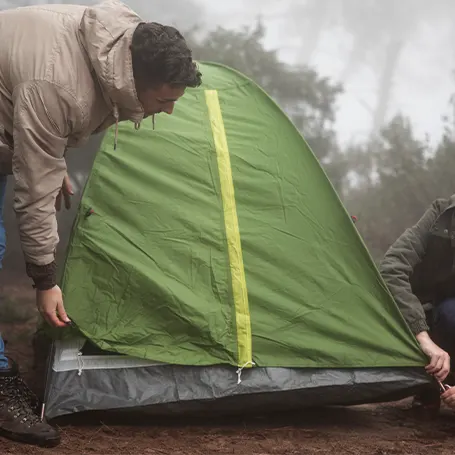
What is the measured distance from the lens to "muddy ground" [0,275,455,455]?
1.89 metres

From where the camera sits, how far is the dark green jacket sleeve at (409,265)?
2.26 m

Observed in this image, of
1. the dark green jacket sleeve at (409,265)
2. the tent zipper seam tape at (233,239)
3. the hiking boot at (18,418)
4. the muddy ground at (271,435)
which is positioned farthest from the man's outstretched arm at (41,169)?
the dark green jacket sleeve at (409,265)

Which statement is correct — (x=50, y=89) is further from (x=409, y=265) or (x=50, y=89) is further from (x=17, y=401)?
(x=409, y=265)

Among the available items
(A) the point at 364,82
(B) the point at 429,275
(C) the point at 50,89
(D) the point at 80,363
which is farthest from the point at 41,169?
(A) the point at 364,82

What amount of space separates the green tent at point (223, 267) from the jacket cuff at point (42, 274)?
353 millimetres

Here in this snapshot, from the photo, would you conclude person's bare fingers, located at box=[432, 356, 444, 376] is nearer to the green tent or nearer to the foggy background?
the green tent

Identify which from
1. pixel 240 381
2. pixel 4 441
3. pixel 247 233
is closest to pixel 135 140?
pixel 247 233

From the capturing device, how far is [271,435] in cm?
210

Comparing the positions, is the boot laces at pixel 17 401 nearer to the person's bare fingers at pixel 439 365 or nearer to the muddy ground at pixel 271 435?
the muddy ground at pixel 271 435

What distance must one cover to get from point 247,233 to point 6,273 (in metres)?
2.16

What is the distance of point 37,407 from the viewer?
2.03 m

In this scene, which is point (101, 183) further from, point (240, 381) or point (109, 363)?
point (240, 381)

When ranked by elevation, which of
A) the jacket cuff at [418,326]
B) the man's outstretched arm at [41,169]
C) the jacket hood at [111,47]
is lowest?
the jacket cuff at [418,326]

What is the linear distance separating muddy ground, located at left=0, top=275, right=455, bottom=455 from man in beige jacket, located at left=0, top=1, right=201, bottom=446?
50cm
